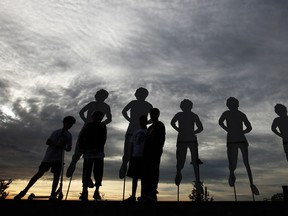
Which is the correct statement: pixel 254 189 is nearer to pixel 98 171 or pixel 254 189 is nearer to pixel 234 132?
pixel 234 132

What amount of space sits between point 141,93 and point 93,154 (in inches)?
142

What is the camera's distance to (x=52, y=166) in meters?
7.47

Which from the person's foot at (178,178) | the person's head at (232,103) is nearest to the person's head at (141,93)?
the person's foot at (178,178)

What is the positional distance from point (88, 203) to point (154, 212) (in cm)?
120

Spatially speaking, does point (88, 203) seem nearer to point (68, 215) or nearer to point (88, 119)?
point (68, 215)

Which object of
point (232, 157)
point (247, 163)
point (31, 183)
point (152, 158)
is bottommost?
point (31, 183)

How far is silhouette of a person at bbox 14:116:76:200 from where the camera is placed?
736 centimetres

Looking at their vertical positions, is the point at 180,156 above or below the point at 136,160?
above

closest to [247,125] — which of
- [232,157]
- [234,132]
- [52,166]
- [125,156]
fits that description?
[234,132]

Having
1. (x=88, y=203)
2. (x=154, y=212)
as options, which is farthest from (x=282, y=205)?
(x=88, y=203)

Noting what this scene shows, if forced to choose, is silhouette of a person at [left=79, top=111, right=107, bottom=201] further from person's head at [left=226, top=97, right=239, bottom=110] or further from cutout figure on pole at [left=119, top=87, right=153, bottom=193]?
person's head at [left=226, top=97, right=239, bottom=110]

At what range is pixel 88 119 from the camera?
9.69 m

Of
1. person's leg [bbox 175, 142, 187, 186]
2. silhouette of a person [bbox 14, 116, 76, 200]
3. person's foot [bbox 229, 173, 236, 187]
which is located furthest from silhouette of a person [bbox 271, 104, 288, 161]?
silhouette of a person [bbox 14, 116, 76, 200]

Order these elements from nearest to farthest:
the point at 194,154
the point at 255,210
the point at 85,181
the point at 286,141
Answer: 1. the point at 255,210
2. the point at 85,181
3. the point at 194,154
4. the point at 286,141
